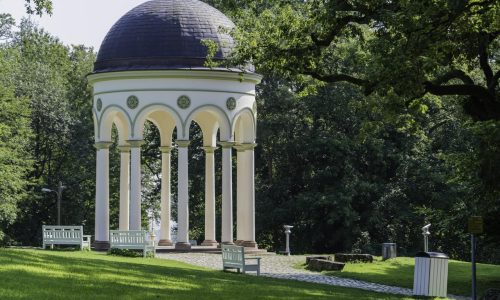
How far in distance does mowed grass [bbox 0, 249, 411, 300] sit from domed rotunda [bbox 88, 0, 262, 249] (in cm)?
1490

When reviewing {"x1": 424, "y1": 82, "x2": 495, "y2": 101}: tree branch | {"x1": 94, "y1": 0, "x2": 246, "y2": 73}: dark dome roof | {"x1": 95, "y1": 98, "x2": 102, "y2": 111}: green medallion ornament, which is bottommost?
{"x1": 424, "y1": 82, "x2": 495, "y2": 101}: tree branch

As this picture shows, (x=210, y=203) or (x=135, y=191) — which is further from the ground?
(x=135, y=191)

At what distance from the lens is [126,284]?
21703 mm

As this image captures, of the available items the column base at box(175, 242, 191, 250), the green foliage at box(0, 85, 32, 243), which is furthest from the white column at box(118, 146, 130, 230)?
the green foliage at box(0, 85, 32, 243)

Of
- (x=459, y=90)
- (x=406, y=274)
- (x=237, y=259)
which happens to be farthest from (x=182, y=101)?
(x=459, y=90)

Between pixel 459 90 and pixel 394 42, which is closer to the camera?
pixel 394 42

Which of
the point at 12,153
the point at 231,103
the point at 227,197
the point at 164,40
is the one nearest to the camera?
the point at 164,40

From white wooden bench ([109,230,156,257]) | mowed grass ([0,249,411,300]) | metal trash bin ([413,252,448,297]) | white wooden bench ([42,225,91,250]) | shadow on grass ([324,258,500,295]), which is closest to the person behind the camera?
mowed grass ([0,249,411,300])

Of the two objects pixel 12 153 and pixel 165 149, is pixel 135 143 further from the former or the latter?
pixel 12 153

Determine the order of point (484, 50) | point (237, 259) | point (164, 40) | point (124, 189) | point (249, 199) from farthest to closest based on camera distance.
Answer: point (124, 189), point (249, 199), point (164, 40), point (237, 259), point (484, 50)

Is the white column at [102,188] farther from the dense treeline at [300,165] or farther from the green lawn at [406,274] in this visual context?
the green lawn at [406,274]

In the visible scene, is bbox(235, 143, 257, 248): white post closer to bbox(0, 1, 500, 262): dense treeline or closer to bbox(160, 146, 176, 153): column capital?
bbox(160, 146, 176, 153): column capital

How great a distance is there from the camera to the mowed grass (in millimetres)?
19244

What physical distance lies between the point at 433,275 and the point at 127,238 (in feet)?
50.7
